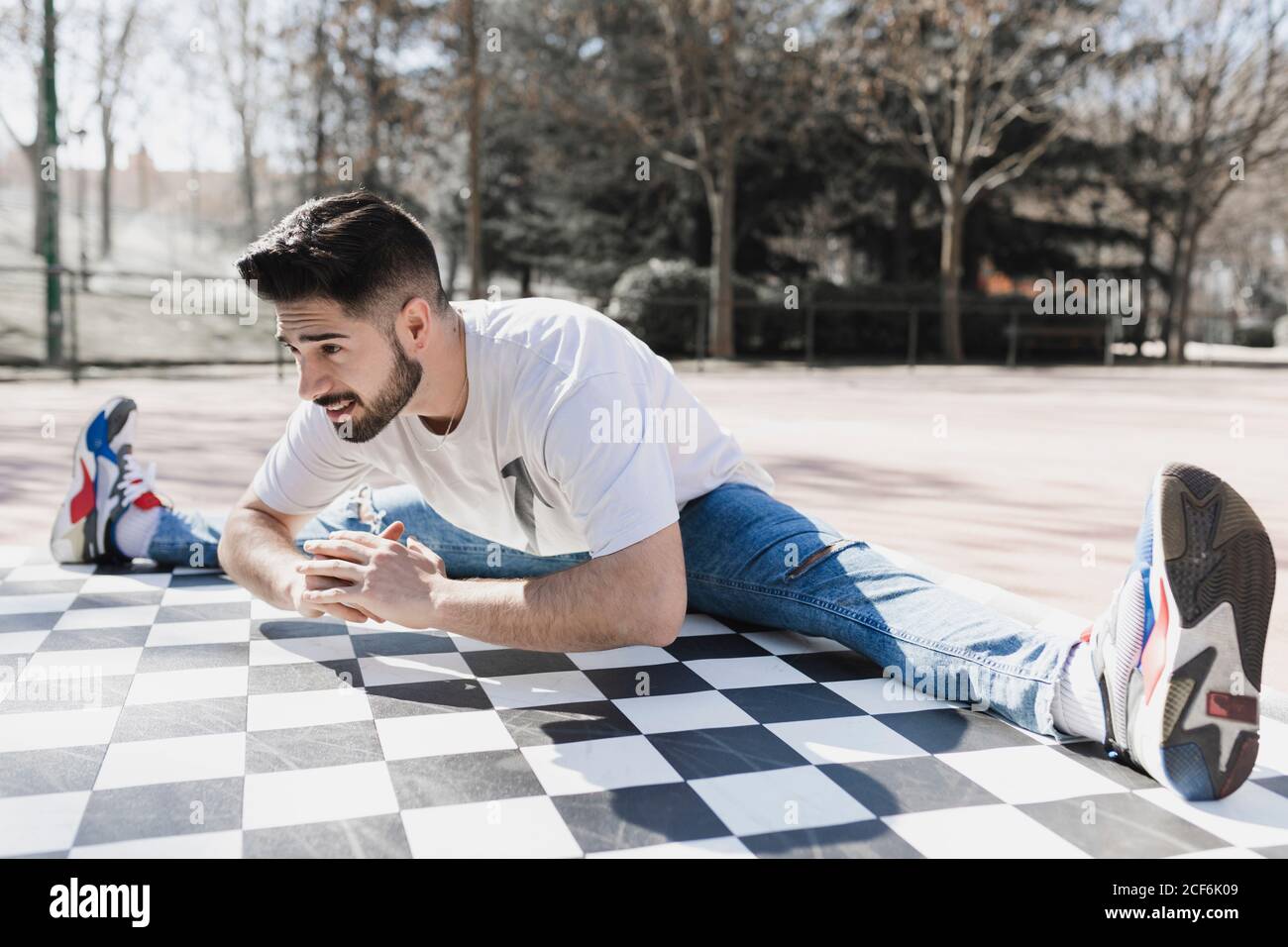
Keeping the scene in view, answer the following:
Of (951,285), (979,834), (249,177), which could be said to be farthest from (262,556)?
(249,177)

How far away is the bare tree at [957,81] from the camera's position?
47.4 ft

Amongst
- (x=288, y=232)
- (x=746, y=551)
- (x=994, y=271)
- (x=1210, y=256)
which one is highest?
(x=1210, y=256)

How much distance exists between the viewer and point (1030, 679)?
186cm

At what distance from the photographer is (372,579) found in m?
1.88

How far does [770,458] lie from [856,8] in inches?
524

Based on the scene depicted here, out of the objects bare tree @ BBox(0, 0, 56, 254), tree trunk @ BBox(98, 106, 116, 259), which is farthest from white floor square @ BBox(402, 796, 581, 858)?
tree trunk @ BBox(98, 106, 116, 259)

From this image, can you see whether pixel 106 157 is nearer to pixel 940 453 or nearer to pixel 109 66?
pixel 109 66

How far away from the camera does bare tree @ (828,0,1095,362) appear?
14.4 meters

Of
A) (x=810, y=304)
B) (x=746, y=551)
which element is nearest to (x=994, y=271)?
(x=810, y=304)

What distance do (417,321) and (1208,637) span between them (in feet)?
4.51

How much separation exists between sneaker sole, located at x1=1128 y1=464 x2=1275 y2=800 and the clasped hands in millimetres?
1172

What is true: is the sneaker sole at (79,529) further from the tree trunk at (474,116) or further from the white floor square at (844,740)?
the tree trunk at (474,116)

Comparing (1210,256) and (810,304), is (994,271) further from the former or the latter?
(1210,256)

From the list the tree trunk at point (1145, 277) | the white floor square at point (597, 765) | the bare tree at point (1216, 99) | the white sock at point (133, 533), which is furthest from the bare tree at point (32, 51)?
the tree trunk at point (1145, 277)
